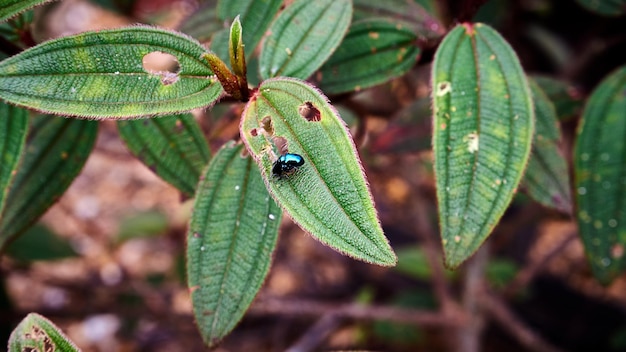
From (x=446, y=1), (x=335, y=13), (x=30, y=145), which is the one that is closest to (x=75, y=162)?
(x=30, y=145)

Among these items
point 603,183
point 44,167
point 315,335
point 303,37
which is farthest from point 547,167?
point 315,335

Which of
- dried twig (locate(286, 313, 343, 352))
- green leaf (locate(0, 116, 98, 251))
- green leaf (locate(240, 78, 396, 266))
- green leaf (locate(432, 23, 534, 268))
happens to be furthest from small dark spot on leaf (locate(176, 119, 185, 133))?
dried twig (locate(286, 313, 343, 352))

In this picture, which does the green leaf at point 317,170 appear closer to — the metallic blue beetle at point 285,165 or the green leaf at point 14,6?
the metallic blue beetle at point 285,165

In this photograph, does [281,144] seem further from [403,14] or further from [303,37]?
[403,14]

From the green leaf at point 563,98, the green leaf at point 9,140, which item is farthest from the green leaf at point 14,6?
the green leaf at point 563,98

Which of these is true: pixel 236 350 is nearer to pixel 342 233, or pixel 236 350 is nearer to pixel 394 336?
pixel 394 336
